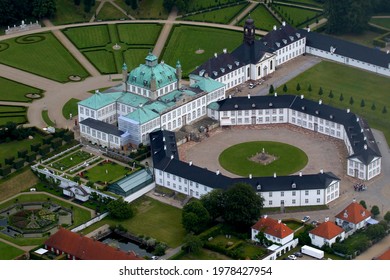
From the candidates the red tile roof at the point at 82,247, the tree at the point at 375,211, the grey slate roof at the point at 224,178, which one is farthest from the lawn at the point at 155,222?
the tree at the point at 375,211

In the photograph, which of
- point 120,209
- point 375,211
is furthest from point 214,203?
point 375,211

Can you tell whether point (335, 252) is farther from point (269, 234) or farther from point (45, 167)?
point (45, 167)

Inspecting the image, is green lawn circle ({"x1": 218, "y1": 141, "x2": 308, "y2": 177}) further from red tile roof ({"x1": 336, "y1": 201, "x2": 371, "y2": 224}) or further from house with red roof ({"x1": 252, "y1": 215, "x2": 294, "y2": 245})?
house with red roof ({"x1": 252, "y1": 215, "x2": 294, "y2": 245})

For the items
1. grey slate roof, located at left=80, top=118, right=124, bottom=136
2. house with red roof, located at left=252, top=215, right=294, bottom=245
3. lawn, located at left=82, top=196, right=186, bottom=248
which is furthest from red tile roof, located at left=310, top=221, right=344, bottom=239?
grey slate roof, located at left=80, top=118, right=124, bottom=136

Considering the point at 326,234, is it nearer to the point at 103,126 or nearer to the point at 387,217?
the point at 387,217

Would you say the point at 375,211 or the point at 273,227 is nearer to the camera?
the point at 273,227
